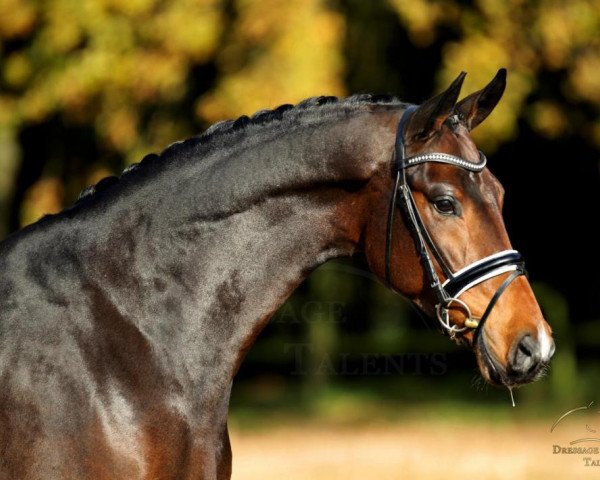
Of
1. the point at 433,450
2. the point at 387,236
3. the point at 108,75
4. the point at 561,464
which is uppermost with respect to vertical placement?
the point at 108,75

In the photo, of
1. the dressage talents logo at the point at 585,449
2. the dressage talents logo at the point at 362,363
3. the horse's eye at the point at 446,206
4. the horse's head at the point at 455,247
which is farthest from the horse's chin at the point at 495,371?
the dressage talents logo at the point at 362,363

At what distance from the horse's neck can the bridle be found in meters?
0.13

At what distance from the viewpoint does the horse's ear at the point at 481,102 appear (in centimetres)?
343

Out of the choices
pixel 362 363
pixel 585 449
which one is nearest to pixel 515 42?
pixel 585 449

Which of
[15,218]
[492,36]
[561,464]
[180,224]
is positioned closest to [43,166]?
[15,218]

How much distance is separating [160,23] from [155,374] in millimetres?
6901

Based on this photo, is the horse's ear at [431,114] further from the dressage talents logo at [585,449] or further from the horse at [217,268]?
the dressage talents logo at [585,449]

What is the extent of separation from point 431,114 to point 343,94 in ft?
22.1

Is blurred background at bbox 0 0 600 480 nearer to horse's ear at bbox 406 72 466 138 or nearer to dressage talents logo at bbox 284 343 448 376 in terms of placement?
dressage talents logo at bbox 284 343 448 376

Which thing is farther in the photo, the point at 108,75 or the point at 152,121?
the point at 152,121

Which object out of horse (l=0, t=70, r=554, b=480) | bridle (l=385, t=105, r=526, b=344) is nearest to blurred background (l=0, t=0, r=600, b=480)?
horse (l=0, t=70, r=554, b=480)

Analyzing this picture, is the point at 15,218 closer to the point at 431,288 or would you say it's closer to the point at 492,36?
the point at 492,36

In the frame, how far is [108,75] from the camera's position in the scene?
9703 mm

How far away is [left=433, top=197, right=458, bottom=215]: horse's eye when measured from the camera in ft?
10.7
